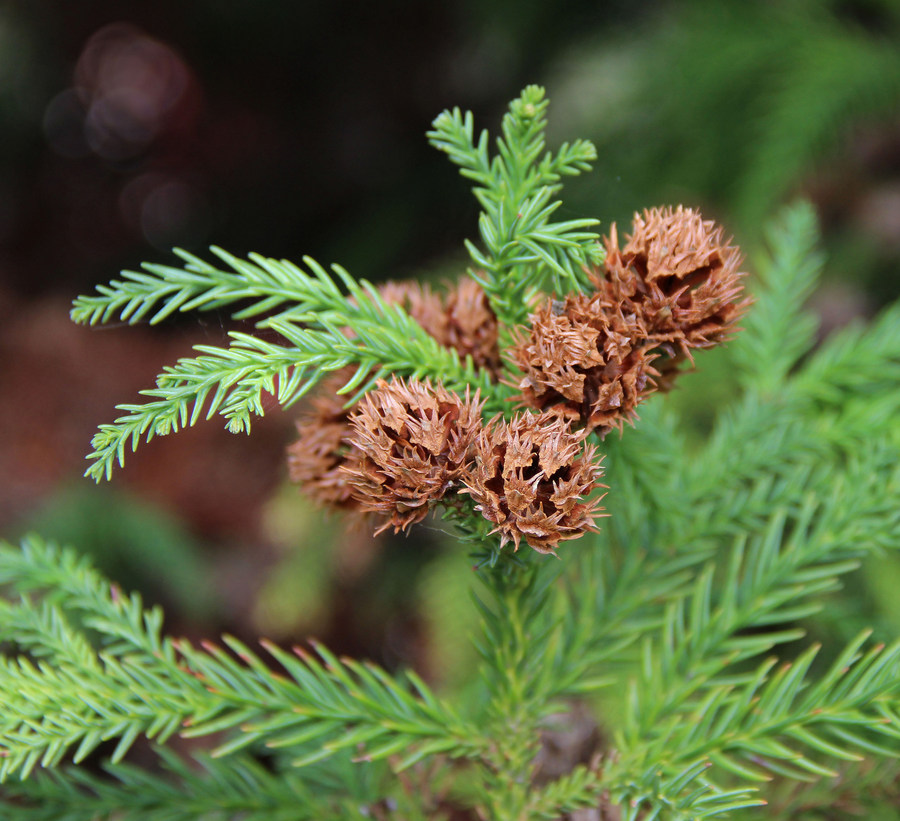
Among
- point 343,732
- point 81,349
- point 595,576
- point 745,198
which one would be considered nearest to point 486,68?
point 745,198

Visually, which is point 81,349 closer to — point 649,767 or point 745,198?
point 745,198

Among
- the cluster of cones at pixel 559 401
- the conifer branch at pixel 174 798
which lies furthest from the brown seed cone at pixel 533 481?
the conifer branch at pixel 174 798

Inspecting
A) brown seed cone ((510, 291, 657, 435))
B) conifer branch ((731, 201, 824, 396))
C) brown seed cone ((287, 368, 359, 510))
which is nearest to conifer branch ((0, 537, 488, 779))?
brown seed cone ((287, 368, 359, 510))

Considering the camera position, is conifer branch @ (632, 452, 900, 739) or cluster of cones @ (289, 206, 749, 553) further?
conifer branch @ (632, 452, 900, 739)

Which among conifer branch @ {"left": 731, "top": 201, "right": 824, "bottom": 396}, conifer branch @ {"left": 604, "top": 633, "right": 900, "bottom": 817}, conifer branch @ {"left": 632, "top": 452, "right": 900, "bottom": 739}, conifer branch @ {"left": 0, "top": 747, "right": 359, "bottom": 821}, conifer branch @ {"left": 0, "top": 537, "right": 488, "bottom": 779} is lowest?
conifer branch @ {"left": 0, "top": 747, "right": 359, "bottom": 821}

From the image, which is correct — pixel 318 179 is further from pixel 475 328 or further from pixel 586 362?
pixel 586 362

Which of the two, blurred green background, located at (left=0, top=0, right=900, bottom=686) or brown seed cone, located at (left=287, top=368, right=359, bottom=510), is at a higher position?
blurred green background, located at (left=0, top=0, right=900, bottom=686)

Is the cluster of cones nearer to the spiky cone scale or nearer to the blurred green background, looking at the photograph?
the spiky cone scale

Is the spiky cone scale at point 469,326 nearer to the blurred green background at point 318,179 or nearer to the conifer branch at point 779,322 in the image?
the conifer branch at point 779,322
